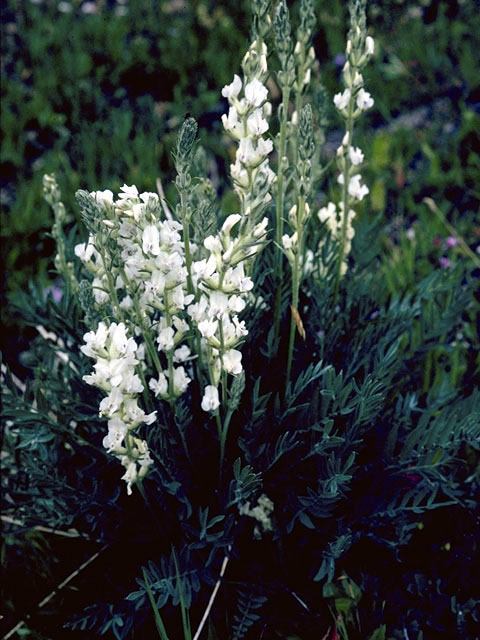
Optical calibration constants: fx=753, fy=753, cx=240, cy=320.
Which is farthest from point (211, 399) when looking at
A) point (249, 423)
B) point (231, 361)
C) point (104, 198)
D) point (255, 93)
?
point (255, 93)

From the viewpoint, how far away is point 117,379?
4.22ft

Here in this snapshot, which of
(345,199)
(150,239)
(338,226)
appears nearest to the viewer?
(150,239)

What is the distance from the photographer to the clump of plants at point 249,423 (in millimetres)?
1360

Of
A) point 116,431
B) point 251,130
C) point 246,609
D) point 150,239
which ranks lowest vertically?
point 246,609

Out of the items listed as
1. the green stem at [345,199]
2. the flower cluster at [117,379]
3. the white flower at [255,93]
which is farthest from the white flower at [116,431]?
the green stem at [345,199]

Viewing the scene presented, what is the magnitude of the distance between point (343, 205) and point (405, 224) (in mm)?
1661

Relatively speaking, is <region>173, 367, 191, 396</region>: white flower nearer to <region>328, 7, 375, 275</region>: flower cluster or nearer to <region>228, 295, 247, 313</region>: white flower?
<region>228, 295, 247, 313</region>: white flower

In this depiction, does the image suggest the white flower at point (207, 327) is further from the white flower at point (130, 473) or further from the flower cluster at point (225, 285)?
the white flower at point (130, 473)

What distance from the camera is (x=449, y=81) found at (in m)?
4.19

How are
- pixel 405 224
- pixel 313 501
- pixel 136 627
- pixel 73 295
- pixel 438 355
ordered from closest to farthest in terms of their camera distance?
pixel 313 501 → pixel 136 627 → pixel 73 295 → pixel 438 355 → pixel 405 224

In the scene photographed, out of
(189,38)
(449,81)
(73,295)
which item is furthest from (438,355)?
(189,38)

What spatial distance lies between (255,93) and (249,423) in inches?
26.5

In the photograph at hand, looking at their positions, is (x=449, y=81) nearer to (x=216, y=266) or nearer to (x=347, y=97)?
(x=347, y=97)

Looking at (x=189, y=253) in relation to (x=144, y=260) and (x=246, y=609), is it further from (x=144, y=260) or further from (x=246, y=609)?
(x=246, y=609)
